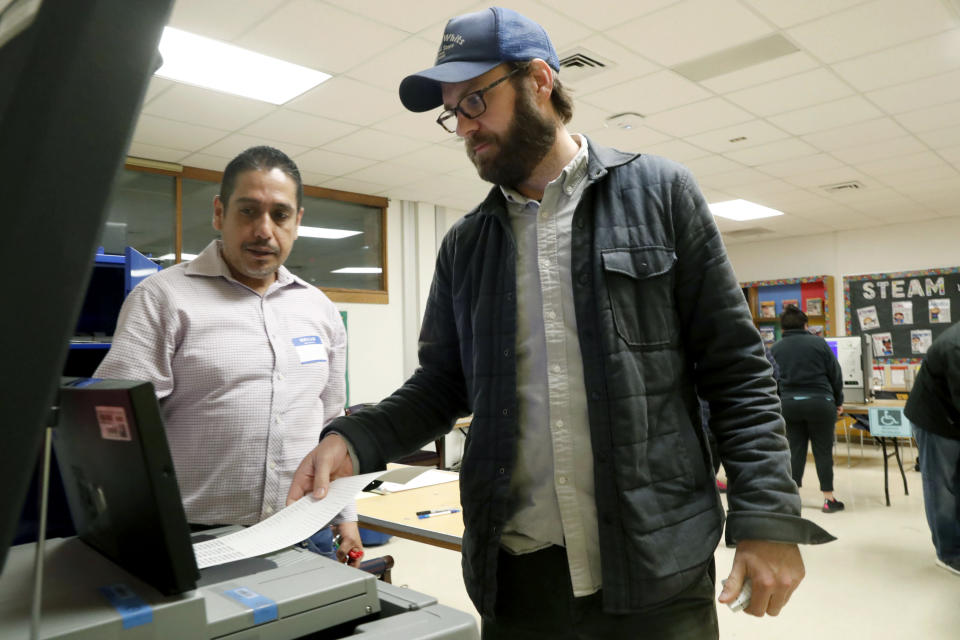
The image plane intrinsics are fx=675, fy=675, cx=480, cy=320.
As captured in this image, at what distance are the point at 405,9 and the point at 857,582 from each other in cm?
370

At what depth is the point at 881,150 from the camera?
558 cm

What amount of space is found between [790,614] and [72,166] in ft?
11.9

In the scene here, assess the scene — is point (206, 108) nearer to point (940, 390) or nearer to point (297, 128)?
point (297, 128)

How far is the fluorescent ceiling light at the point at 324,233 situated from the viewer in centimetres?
654

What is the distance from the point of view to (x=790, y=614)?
10.4ft

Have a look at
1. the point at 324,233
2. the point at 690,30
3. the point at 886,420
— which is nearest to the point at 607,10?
the point at 690,30

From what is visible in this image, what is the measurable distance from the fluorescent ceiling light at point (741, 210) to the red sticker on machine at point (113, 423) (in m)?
7.49

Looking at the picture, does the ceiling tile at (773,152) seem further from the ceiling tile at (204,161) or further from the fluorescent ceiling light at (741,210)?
the ceiling tile at (204,161)

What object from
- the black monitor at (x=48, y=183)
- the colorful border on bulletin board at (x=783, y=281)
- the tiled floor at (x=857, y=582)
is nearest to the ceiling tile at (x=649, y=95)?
the tiled floor at (x=857, y=582)

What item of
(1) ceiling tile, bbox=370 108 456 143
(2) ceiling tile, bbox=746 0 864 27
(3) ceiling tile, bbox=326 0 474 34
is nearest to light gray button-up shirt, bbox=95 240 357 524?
(3) ceiling tile, bbox=326 0 474 34

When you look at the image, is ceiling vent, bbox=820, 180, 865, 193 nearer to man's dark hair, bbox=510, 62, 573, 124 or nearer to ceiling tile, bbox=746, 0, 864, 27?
ceiling tile, bbox=746, 0, 864, 27

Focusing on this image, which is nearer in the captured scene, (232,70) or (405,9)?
(405,9)

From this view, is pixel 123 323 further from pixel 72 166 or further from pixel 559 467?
pixel 72 166

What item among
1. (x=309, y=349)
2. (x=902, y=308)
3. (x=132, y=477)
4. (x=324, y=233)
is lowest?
(x=132, y=477)
